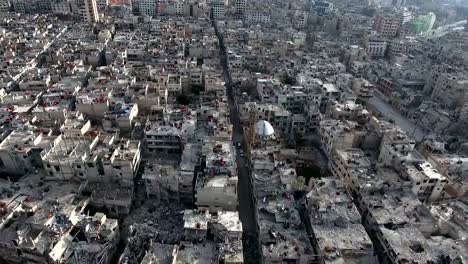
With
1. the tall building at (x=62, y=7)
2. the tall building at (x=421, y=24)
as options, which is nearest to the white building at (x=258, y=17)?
the tall building at (x=421, y=24)

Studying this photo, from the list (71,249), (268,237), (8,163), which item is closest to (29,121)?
(8,163)

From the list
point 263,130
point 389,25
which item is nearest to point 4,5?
point 263,130

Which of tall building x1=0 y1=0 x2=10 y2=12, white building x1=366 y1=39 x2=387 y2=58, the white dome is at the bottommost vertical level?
the white dome

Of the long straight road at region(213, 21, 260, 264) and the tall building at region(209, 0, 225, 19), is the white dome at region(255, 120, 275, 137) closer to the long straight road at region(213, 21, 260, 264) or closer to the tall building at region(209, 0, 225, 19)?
the long straight road at region(213, 21, 260, 264)

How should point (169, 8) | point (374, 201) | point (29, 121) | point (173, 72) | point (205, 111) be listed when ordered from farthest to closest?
point (169, 8), point (173, 72), point (205, 111), point (29, 121), point (374, 201)

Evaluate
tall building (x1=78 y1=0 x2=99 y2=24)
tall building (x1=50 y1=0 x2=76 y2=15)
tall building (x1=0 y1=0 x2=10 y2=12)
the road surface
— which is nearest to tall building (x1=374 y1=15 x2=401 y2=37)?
the road surface

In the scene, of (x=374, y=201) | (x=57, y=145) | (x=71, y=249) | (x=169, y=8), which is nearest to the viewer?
(x=71, y=249)

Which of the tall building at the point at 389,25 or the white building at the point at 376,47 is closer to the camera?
the white building at the point at 376,47

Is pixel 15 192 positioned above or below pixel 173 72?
below

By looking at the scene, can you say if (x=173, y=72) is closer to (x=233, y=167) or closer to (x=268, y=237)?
(x=233, y=167)

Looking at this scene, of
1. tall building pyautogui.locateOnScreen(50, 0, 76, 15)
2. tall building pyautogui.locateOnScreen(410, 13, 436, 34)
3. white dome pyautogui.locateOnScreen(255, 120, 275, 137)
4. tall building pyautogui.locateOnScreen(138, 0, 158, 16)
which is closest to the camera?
white dome pyautogui.locateOnScreen(255, 120, 275, 137)

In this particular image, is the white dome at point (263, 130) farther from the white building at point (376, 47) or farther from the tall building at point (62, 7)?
the tall building at point (62, 7)
